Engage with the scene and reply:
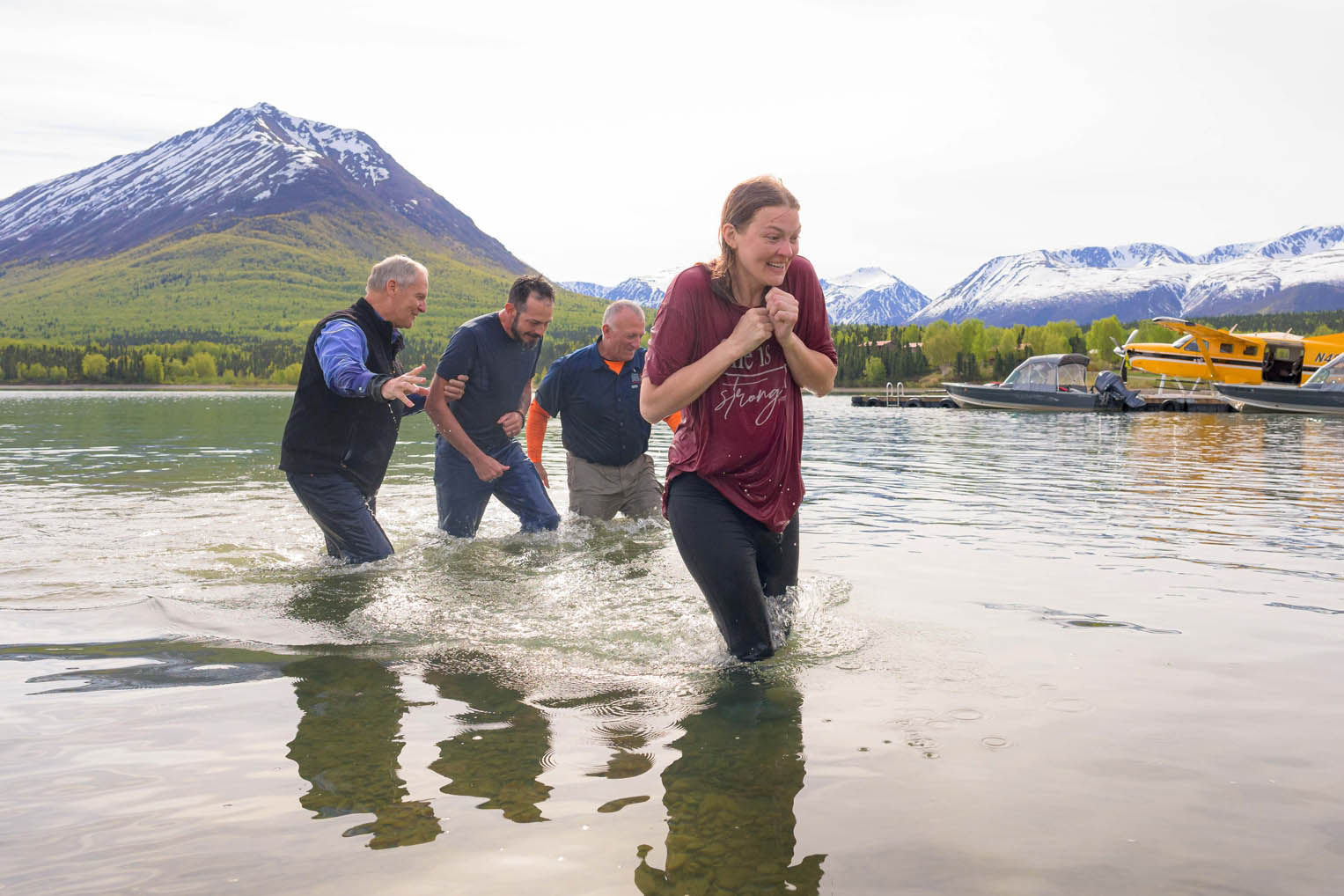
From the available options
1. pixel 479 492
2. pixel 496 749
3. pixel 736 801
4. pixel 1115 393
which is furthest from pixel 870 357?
pixel 736 801

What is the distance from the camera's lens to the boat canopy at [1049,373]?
58.4m

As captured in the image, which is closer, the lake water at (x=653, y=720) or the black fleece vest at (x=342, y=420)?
the lake water at (x=653, y=720)

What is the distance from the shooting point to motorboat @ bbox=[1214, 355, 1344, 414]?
4747 centimetres

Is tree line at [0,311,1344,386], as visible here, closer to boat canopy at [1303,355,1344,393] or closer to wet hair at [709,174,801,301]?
boat canopy at [1303,355,1344,393]

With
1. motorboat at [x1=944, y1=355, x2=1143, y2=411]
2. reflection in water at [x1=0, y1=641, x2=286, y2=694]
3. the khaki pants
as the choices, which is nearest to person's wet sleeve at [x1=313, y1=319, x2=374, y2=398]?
reflection in water at [x1=0, y1=641, x2=286, y2=694]

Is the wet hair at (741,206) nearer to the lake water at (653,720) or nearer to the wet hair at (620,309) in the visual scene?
the lake water at (653,720)

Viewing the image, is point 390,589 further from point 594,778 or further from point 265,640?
point 594,778

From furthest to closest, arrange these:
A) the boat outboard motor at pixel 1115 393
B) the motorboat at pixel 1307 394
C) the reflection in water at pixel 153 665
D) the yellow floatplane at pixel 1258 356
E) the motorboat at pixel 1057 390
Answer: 1. the yellow floatplane at pixel 1258 356
2. the motorboat at pixel 1057 390
3. the boat outboard motor at pixel 1115 393
4. the motorboat at pixel 1307 394
5. the reflection in water at pixel 153 665

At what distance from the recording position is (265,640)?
598 centimetres

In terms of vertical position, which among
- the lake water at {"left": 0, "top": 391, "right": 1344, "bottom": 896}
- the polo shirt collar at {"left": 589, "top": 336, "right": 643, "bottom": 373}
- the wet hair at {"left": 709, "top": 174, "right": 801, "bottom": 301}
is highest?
the wet hair at {"left": 709, "top": 174, "right": 801, "bottom": 301}

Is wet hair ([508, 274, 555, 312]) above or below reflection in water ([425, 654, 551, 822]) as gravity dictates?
above

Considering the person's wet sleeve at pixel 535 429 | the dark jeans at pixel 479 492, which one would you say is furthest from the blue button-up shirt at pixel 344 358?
the person's wet sleeve at pixel 535 429

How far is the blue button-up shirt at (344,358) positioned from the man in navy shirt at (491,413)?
1.30 metres

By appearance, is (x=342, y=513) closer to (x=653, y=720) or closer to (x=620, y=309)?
(x=653, y=720)
